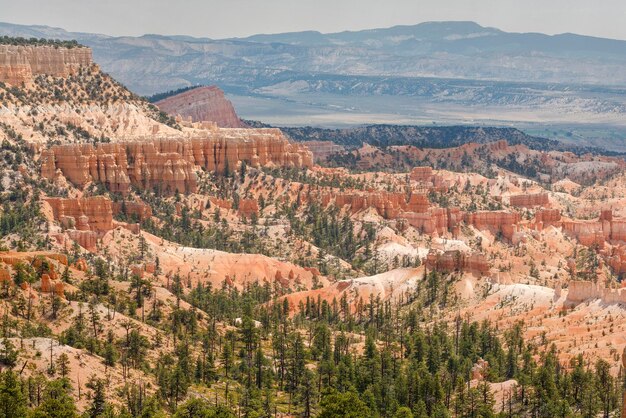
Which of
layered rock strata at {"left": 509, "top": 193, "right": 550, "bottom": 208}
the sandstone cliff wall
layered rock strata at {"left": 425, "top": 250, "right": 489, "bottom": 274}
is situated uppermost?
the sandstone cliff wall

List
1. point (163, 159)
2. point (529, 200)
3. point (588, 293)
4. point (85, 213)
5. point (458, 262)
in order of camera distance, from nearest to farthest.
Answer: point (588, 293) < point (458, 262) < point (85, 213) < point (163, 159) < point (529, 200)

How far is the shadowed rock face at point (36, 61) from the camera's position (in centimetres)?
16225

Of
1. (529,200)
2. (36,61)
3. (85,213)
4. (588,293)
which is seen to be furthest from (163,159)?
(588,293)

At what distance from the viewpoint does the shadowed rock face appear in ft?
532

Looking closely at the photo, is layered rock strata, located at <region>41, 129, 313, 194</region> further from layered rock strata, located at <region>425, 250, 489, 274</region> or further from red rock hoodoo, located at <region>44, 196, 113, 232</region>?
layered rock strata, located at <region>425, 250, 489, 274</region>

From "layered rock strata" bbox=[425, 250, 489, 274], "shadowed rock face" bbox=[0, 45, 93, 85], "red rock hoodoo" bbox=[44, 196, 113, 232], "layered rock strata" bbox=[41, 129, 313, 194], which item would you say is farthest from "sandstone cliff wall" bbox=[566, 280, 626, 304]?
"shadowed rock face" bbox=[0, 45, 93, 85]

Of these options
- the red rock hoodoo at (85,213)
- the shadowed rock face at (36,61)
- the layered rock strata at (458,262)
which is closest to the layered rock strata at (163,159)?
the red rock hoodoo at (85,213)

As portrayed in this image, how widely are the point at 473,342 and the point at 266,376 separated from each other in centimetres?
1998

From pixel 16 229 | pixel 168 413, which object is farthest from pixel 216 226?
pixel 168 413

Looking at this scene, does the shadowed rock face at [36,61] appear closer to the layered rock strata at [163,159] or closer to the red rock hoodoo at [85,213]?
the layered rock strata at [163,159]

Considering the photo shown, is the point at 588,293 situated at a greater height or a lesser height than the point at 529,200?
greater

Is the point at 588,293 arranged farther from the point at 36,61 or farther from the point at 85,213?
the point at 36,61

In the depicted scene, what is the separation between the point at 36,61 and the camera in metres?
167

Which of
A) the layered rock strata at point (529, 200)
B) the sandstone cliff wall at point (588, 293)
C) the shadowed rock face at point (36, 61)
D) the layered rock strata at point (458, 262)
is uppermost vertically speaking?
the shadowed rock face at point (36, 61)
